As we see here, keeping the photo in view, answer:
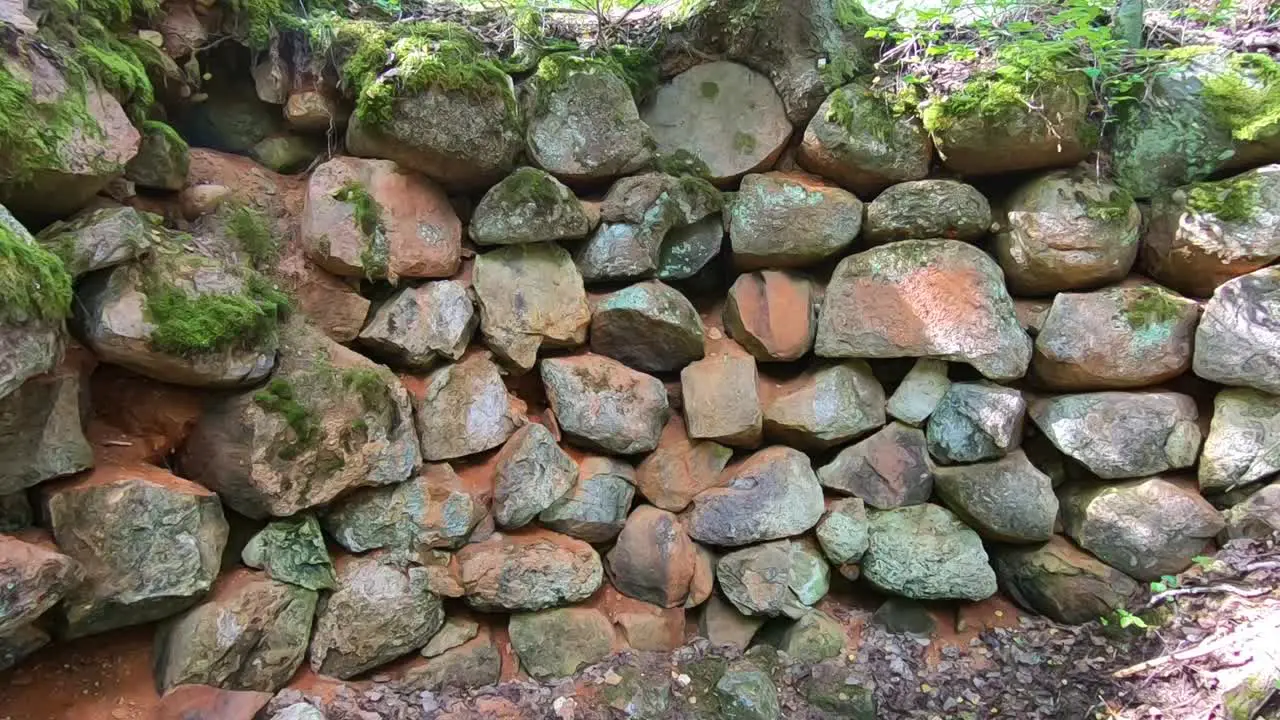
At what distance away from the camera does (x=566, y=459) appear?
318 cm

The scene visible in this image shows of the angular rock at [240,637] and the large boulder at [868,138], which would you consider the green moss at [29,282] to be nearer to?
the angular rock at [240,637]

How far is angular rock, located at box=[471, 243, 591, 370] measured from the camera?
10.5ft

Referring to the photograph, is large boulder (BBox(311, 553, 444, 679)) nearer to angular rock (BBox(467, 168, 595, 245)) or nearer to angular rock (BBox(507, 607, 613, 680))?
angular rock (BBox(507, 607, 613, 680))

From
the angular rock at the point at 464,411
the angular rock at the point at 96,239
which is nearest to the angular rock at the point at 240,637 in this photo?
the angular rock at the point at 464,411

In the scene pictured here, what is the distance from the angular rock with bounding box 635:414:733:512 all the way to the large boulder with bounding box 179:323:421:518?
109 centimetres

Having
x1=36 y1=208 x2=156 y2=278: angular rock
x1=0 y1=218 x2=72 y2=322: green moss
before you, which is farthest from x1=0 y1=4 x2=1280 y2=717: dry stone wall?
x1=0 y1=218 x2=72 y2=322: green moss

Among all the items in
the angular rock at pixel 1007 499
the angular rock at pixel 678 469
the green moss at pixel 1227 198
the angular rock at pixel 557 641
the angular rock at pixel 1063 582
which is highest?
the green moss at pixel 1227 198

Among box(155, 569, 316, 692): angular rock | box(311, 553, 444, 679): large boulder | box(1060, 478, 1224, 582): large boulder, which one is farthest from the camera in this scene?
box(1060, 478, 1224, 582): large boulder

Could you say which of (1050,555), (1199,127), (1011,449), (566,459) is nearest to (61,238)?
(566,459)

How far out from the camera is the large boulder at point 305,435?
8.54ft

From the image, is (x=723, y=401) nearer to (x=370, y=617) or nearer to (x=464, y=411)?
(x=464, y=411)

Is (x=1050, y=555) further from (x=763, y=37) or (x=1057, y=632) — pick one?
(x=763, y=37)

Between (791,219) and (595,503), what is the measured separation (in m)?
1.66

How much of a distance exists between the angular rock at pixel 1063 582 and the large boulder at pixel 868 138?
63.3 inches
